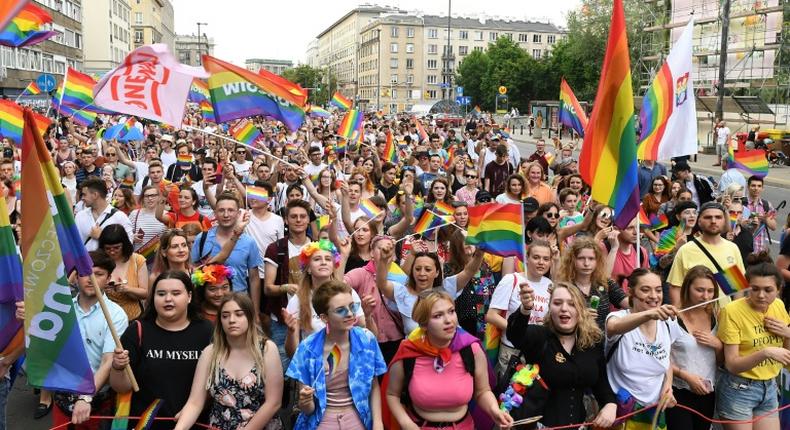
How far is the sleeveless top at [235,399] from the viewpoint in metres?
3.84

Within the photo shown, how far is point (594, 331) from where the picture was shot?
4066mm

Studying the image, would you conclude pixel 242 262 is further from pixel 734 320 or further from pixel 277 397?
pixel 734 320

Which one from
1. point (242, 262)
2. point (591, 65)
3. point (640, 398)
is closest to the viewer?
point (640, 398)

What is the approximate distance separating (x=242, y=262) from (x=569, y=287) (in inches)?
108

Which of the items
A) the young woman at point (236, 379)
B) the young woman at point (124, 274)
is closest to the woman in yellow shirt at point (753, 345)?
the young woman at point (236, 379)

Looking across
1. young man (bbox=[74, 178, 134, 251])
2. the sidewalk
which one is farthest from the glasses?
the sidewalk

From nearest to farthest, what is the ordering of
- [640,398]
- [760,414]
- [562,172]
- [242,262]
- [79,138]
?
[640,398]
[760,414]
[242,262]
[562,172]
[79,138]

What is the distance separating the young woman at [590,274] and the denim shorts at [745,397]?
Result: 780 millimetres

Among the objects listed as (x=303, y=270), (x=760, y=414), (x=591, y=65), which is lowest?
(x=760, y=414)

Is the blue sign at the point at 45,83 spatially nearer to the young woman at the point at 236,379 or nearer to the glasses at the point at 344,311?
the young woman at the point at 236,379

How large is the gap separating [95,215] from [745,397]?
5649 mm

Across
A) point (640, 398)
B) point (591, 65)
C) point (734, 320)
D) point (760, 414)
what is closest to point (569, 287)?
point (640, 398)

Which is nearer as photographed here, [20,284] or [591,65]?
[20,284]

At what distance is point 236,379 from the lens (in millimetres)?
3850
